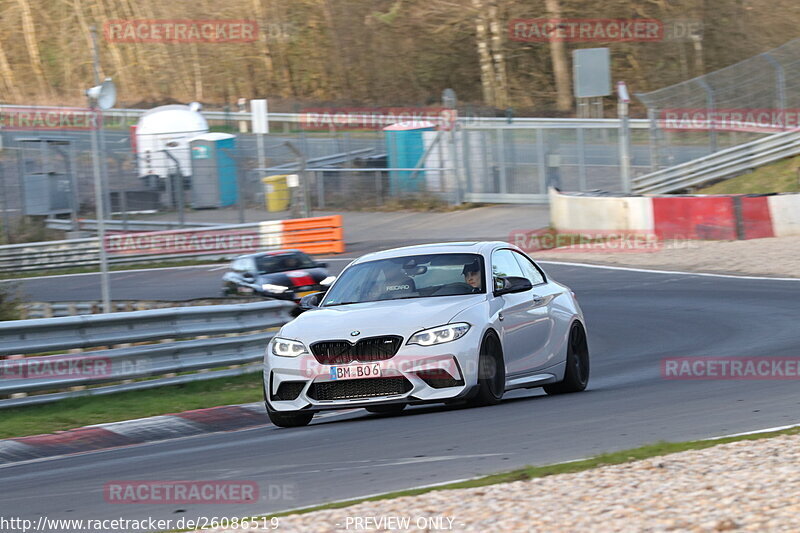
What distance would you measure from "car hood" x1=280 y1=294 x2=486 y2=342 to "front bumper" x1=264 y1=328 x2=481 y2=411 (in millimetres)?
163

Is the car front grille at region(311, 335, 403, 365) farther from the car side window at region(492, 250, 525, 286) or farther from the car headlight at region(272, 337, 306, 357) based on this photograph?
the car side window at region(492, 250, 525, 286)

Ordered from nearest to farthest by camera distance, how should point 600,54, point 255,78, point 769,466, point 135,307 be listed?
point 769,466 → point 135,307 → point 600,54 → point 255,78

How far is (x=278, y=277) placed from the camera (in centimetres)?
2095

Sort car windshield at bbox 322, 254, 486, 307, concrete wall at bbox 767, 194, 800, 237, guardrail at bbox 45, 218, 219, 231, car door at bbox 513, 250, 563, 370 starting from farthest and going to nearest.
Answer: guardrail at bbox 45, 218, 219, 231
concrete wall at bbox 767, 194, 800, 237
car door at bbox 513, 250, 563, 370
car windshield at bbox 322, 254, 486, 307

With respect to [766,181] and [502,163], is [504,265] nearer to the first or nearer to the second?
[766,181]

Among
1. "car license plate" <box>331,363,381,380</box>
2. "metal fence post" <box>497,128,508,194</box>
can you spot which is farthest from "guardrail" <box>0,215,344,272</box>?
"car license plate" <box>331,363,381,380</box>

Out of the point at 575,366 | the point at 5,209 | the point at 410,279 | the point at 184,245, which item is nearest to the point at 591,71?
the point at 184,245

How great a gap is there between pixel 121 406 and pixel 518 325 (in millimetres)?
3895

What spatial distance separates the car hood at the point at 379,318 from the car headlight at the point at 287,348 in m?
0.05

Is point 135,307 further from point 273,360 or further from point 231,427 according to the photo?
point 273,360

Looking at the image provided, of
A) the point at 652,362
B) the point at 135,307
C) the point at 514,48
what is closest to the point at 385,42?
the point at 514,48

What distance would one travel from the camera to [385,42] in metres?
55.4

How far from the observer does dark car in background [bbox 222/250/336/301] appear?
67.7 ft

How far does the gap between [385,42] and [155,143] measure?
18285 millimetres
